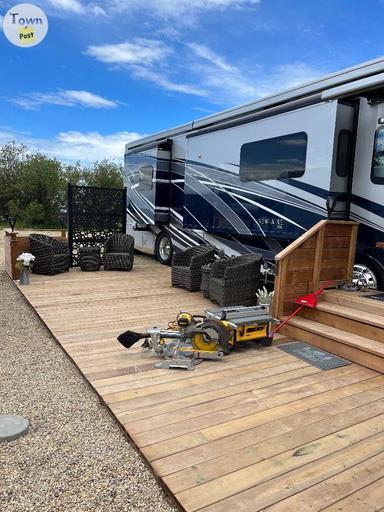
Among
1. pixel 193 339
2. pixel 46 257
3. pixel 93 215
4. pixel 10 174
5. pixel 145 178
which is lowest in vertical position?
pixel 193 339

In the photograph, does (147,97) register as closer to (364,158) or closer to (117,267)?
(117,267)

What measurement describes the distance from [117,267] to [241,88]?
16.7 ft

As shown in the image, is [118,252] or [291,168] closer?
[291,168]

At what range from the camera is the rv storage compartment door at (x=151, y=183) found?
782 cm

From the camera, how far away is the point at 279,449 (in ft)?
6.47

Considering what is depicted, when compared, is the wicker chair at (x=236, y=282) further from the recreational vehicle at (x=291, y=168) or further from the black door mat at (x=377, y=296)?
the black door mat at (x=377, y=296)

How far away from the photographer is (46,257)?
6449 millimetres

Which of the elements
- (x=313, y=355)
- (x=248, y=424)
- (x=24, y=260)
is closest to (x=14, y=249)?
(x=24, y=260)

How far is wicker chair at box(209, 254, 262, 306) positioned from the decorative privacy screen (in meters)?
3.49

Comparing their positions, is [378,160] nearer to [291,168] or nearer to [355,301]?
[291,168]

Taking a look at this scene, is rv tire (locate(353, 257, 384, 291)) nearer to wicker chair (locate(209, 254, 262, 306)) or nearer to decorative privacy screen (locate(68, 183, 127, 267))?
wicker chair (locate(209, 254, 262, 306))

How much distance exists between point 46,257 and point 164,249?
8.76 feet

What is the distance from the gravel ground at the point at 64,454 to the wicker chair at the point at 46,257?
11.5ft

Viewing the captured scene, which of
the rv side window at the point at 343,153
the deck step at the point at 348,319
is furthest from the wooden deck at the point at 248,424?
the rv side window at the point at 343,153
